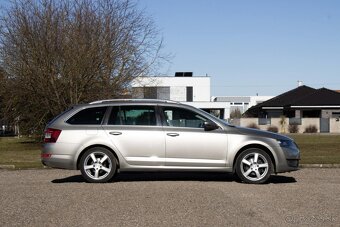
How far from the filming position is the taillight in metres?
10.3

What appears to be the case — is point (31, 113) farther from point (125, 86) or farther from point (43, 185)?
point (43, 185)

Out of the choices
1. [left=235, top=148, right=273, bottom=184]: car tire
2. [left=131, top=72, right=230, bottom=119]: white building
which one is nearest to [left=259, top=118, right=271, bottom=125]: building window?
[left=131, top=72, right=230, bottom=119]: white building

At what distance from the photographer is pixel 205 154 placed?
10.1 m

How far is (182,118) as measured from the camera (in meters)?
10.4

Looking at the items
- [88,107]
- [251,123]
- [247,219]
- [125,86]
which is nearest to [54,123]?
[88,107]

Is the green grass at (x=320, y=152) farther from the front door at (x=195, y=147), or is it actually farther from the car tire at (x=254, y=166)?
the front door at (x=195, y=147)

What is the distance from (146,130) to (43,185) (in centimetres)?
225

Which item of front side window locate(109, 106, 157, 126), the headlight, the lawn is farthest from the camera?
the lawn

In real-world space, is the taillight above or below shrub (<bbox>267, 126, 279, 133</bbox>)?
above

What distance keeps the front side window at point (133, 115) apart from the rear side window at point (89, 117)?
0.23 meters

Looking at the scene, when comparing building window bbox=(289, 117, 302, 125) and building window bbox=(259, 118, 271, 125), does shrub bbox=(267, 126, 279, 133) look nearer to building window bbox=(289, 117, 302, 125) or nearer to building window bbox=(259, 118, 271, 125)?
building window bbox=(259, 118, 271, 125)

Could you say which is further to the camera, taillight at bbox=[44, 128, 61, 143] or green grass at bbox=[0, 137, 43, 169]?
green grass at bbox=[0, 137, 43, 169]

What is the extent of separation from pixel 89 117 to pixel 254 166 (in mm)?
3419

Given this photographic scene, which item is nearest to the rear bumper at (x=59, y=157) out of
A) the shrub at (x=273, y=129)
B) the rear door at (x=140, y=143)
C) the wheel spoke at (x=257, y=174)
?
the rear door at (x=140, y=143)
